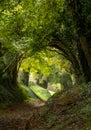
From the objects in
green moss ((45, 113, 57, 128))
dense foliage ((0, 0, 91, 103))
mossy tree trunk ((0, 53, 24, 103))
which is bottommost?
green moss ((45, 113, 57, 128))

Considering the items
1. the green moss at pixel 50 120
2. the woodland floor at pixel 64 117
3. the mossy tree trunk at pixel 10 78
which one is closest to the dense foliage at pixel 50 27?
the woodland floor at pixel 64 117

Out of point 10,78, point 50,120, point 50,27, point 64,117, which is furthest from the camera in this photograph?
point 10,78

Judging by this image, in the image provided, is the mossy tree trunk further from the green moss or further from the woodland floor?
the green moss

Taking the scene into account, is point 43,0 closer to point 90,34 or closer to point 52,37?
point 90,34

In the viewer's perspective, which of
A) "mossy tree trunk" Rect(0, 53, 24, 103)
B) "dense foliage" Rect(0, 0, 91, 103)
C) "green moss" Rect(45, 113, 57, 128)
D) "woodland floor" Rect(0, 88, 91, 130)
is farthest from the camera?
"mossy tree trunk" Rect(0, 53, 24, 103)

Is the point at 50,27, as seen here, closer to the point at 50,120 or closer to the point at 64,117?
the point at 50,120

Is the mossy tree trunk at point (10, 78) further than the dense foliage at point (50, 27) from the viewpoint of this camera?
Yes

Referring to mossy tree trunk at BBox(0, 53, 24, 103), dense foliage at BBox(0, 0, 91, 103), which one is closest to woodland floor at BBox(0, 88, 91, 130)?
dense foliage at BBox(0, 0, 91, 103)

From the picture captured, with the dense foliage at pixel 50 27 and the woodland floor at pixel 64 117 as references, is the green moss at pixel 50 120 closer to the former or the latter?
the woodland floor at pixel 64 117

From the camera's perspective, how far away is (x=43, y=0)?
1566cm

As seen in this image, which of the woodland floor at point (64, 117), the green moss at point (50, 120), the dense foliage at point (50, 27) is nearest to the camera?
the woodland floor at point (64, 117)

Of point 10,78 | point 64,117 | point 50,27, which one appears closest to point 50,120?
point 64,117

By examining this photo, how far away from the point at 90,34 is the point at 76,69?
5350 millimetres

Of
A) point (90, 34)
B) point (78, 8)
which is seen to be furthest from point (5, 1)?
point (90, 34)
